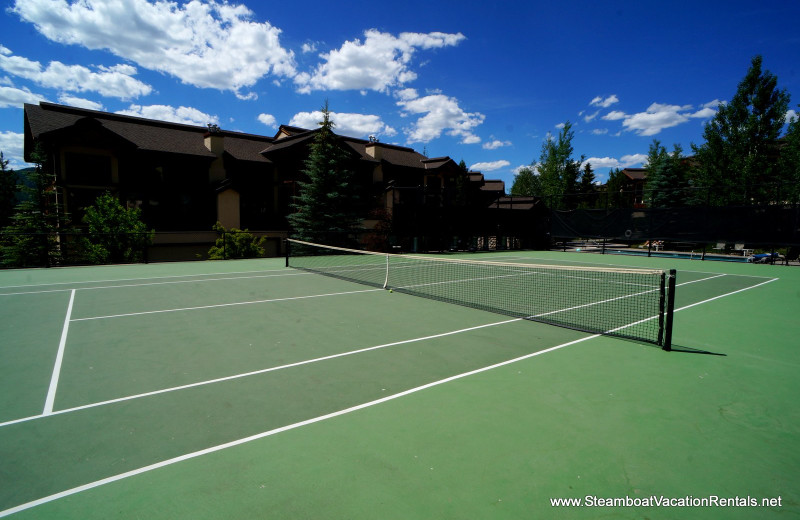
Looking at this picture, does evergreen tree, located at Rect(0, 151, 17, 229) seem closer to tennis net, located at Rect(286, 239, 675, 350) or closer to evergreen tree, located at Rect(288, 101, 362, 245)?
evergreen tree, located at Rect(288, 101, 362, 245)

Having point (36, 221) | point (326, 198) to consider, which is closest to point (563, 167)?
point (326, 198)

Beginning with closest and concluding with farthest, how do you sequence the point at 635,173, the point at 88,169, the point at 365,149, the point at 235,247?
the point at 235,247
the point at 88,169
the point at 365,149
the point at 635,173

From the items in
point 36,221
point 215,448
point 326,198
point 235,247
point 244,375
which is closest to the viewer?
point 215,448

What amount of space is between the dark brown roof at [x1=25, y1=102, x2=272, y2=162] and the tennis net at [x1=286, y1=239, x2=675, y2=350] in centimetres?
1209

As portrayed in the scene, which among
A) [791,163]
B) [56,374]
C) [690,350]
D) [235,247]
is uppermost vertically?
[791,163]

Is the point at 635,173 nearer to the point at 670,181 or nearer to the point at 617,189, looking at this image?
the point at 617,189

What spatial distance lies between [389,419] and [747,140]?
1314 inches

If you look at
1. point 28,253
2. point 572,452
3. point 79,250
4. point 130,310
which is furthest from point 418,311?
point 28,253

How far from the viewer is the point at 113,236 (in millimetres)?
18328

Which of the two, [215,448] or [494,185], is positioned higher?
[494,185]

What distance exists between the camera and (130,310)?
348 inches

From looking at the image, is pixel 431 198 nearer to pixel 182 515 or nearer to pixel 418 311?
pixel 418 311

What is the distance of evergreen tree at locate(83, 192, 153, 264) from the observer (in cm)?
1809

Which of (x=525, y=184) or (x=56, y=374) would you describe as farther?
(x=525, y=184)
